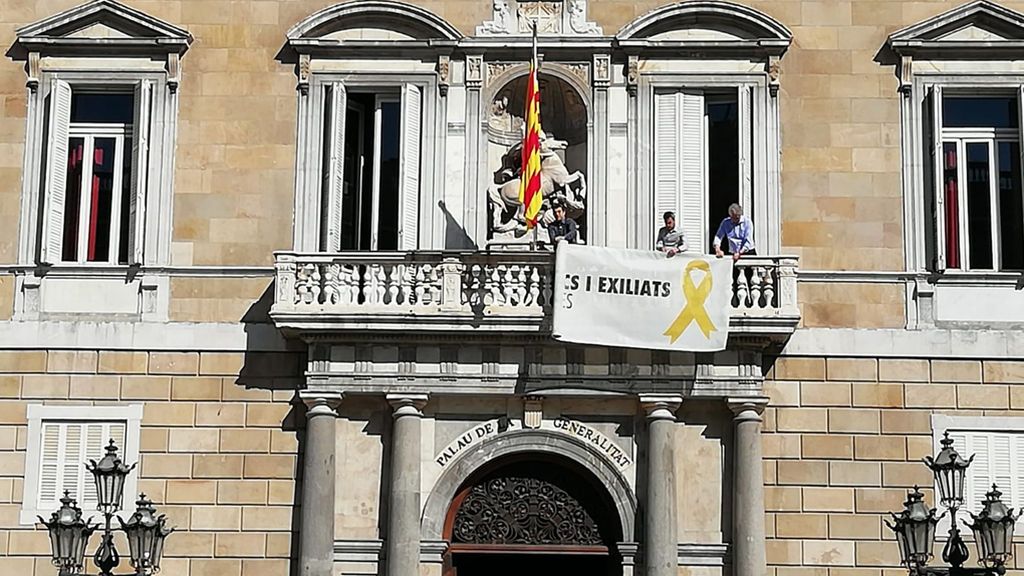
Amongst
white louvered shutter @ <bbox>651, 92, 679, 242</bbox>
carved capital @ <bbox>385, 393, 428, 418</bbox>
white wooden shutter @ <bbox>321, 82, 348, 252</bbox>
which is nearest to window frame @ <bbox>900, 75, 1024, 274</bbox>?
white louvered shutter @ <bbox>651, 92, 679, 242</bbox>

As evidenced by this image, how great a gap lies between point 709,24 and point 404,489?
7162mm

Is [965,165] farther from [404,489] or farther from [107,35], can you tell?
[107,35]

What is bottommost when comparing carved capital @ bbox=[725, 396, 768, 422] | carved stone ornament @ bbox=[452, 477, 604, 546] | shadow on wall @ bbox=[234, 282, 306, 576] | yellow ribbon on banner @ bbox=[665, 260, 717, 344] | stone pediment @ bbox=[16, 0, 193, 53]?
carved stone ornament @ bbox=[452, 477, 604, 546]

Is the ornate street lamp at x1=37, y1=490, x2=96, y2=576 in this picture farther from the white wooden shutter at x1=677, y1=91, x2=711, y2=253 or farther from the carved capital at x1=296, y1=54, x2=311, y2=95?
the white wooden shutter at x1=677, y1=91, x2=711, y2=253

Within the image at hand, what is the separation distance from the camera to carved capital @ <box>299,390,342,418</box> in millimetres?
21203

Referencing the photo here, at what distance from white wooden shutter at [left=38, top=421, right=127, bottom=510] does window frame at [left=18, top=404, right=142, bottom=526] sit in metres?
0.05

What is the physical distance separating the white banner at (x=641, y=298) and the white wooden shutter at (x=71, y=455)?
5867 mm

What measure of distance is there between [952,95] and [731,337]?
4.56m

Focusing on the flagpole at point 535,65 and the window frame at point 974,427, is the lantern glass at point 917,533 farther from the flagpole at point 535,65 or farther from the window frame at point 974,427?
the flagpole at point 535,65

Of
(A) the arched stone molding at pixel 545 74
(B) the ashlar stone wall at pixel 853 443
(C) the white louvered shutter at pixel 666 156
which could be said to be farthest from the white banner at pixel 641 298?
(A) the arched stone molding at pixel 545 74

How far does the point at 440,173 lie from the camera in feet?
73.2

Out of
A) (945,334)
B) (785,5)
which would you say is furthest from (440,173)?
(945,334)

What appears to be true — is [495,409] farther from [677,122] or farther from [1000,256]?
[1000,256]

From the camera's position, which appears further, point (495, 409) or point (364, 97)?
point (364, 97)
